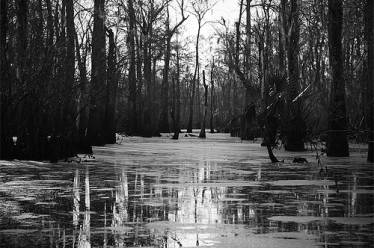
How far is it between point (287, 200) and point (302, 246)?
3.05m

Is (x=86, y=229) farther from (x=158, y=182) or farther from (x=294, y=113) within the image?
(x=294, y=113)

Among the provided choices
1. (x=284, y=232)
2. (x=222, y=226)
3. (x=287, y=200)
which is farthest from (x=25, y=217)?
(x=287, y=200)

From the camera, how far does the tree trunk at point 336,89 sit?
17.2 metres

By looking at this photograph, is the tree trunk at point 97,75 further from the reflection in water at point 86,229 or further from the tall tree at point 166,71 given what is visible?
the tall tree at point 166,71

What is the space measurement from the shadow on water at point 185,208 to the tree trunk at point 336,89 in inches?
195

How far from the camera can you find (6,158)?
48.0ft

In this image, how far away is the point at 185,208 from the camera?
704 cm

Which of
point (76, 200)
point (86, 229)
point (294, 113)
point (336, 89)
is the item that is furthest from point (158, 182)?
point (294, 113)

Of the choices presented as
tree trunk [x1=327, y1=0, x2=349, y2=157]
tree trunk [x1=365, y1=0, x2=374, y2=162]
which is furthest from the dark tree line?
tree trunk [x1=365, y1=0, x2=374, y2=162]

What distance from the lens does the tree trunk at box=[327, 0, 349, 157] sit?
675 inches

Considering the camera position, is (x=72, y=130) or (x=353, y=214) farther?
(x=72, y=130)

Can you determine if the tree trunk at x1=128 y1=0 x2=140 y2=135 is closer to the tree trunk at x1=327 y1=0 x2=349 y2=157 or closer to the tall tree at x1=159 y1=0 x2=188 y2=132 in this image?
the tall tree at x1=159 y1=0 x2=188 y2=132

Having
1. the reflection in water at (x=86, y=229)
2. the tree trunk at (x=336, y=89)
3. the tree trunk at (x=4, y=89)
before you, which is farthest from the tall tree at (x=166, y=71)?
the reflection in water at (x=86, y=229)

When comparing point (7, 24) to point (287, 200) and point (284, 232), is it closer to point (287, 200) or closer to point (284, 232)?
point (287, 200)
